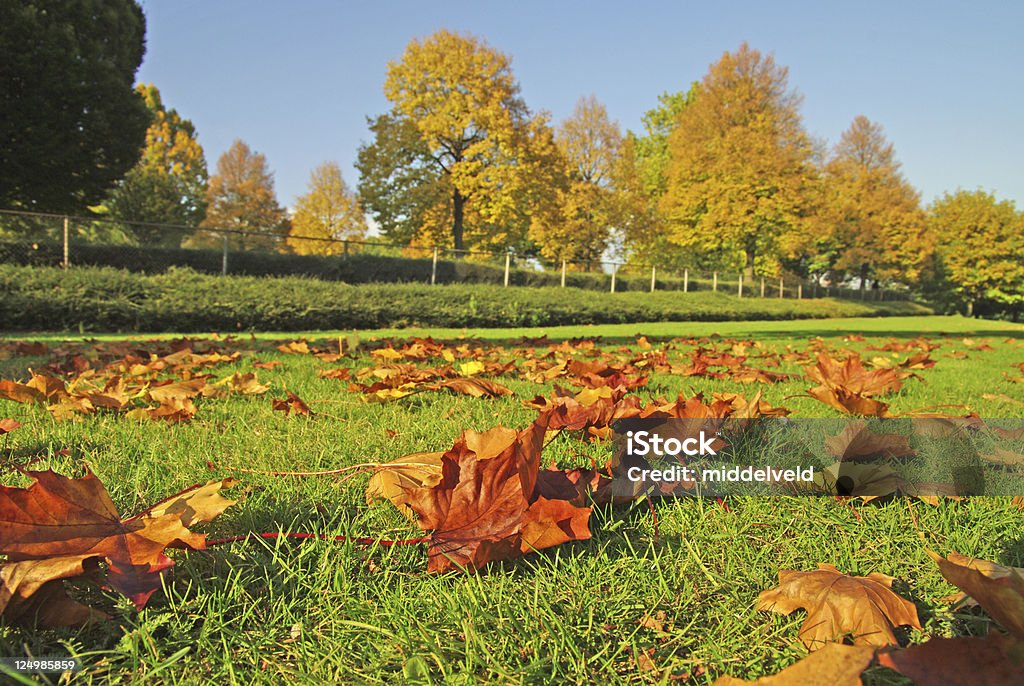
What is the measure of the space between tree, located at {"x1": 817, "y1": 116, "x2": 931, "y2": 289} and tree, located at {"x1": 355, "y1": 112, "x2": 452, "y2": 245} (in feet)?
88.6

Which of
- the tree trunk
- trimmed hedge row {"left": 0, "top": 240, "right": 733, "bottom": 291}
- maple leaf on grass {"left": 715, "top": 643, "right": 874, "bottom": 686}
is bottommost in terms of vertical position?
maple leaf on grass {"left": 715, "top": 643, "right": 874, "bottom": 686}

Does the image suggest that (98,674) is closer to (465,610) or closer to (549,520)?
(465,610)

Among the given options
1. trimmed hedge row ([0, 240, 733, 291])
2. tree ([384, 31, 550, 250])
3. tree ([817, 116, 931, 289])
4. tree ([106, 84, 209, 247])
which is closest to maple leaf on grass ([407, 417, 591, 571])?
trimmed hedge row ([0, 240, 733, 291])

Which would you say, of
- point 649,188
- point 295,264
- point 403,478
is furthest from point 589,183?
point 403,478

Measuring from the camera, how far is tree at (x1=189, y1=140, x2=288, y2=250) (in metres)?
48.0

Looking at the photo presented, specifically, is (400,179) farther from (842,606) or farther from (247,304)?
(842,606)

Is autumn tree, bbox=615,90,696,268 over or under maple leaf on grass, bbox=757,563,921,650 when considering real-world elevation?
over

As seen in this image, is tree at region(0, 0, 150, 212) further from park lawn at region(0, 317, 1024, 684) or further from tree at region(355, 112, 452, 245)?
park lawn at region(0, 317, 1024, 684)

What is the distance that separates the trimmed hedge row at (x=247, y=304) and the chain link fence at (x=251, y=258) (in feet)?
6.26

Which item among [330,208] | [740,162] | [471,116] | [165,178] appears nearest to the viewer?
[471,116]

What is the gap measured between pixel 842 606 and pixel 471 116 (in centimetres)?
2871

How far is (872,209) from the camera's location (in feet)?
131

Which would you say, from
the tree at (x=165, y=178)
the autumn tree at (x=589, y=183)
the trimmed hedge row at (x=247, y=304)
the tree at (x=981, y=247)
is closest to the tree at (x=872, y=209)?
the tree at (x=981, y=247)

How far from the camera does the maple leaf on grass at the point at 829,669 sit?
0.59 metres
